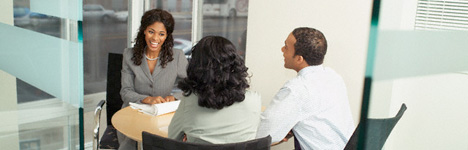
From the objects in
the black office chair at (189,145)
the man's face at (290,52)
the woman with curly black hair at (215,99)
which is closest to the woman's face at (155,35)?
the man's face at (290,52)

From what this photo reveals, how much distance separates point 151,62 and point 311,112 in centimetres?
138

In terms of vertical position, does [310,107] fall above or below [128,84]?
above

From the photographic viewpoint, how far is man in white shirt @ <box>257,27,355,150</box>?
2.04 m

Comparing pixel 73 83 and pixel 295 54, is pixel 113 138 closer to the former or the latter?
pixel 295 54

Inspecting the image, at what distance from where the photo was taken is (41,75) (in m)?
0.71

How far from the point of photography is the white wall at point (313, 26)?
330cm

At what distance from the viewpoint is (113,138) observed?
2988 mm

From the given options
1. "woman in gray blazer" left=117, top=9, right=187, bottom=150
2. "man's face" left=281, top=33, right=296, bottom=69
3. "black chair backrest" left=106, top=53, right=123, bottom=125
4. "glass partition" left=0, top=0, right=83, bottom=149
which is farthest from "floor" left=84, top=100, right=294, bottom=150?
"glass partition" left=0, top=0, right=83, bottom=149

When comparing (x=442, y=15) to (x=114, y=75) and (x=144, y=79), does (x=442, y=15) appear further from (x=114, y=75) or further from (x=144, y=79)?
(x=114, y=75)

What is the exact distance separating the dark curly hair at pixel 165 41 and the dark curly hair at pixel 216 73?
3.81 feet

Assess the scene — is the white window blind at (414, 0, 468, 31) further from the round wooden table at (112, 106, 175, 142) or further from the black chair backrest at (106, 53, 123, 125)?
the black chair backrest at (106, 53, 123, 125)

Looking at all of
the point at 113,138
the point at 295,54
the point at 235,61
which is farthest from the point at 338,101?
the point at 113,138

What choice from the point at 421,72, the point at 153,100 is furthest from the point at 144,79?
the point at 421,72

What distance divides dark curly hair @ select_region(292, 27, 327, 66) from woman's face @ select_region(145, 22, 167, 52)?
1.05 metres
